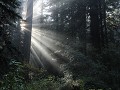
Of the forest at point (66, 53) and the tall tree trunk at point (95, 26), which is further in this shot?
the tall tree trunk at point (95, 26)

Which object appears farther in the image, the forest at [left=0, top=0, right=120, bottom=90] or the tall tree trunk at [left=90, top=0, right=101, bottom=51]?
the tall tree trunk at [left=90, top=0, right=101, bottom=51]

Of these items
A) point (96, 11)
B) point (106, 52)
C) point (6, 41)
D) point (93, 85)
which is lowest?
point (93, 85)

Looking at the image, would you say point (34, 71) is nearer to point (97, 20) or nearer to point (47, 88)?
point (47, 88)

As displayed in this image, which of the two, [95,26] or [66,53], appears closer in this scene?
[66,53]

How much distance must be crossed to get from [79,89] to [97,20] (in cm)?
1478

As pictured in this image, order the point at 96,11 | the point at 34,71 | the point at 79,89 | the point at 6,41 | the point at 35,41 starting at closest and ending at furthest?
the point at 6,41, the point at 79,89, the point at 34,71, the point at 96,11, the point at 35,41

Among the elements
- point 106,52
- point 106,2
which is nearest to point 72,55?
point 106,52

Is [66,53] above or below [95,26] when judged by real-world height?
below

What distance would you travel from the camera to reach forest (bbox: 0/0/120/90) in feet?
24.6

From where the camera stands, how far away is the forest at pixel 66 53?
24.6 feet

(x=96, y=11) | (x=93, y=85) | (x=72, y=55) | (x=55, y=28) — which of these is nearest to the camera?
(x=93, y=85)

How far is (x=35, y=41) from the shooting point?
1436 inches

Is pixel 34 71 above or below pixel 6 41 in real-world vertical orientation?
below

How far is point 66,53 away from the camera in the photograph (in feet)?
53.6
